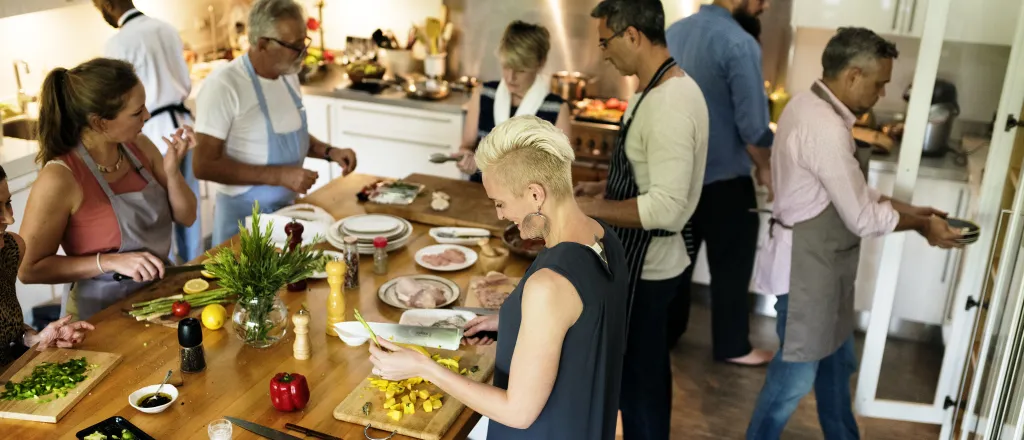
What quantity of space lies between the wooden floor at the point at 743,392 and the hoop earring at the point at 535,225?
6.48 feet

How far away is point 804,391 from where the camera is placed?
291 centimetres

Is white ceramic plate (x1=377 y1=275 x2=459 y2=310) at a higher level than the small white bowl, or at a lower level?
higher

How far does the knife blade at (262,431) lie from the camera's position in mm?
1789

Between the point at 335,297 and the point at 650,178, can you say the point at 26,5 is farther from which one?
the point at 650,178

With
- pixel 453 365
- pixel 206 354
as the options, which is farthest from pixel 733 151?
pixel 206 354

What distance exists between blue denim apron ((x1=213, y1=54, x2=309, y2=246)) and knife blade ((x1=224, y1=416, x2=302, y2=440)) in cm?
150

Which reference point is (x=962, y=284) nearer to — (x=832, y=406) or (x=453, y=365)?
(x=832, y=406)

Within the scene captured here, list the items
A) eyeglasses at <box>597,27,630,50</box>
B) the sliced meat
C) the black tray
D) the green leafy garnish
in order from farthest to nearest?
the sliced meat → eyeglasses at <box>597,27,630,50</box> → the green leafy garnish → the black tray

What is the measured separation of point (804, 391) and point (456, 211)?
1325 mm

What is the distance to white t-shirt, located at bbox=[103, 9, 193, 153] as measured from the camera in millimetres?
4051

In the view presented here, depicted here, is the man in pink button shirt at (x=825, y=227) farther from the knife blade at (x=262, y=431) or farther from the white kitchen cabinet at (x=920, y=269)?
the knife blade at (x=262, y=431)

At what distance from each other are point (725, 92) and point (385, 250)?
1.78 metres

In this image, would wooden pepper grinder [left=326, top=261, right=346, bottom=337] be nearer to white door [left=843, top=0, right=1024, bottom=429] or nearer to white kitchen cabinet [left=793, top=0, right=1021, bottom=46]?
white door [left=843, top=0, right=1024, bottom=429]

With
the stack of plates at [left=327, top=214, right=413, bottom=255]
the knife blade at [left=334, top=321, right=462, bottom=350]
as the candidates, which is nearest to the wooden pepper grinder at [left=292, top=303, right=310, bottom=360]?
the knife blade at [left=334, top=321, right=462, bottom=350]
